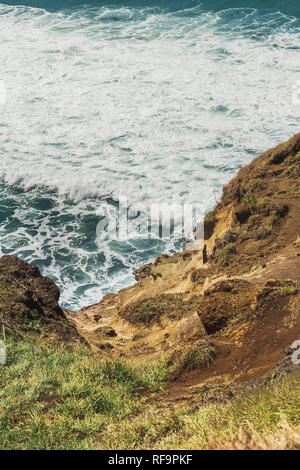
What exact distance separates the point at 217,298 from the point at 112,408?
94.5 inches

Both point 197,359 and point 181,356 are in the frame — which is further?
point 181,356

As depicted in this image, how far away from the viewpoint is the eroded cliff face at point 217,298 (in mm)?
5152

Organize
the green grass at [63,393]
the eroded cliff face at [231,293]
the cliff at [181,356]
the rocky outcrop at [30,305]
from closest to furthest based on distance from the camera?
the cliff at [181,356], the green grass at [63,393], the eroded cliff face at [231,293], the rocky outcrop at [30,305]

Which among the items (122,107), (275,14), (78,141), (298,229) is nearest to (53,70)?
(122,107)

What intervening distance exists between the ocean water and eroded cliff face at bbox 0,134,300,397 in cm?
237

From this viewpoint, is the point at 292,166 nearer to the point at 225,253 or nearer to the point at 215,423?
the point at 225,253

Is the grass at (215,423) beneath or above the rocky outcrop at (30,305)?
above

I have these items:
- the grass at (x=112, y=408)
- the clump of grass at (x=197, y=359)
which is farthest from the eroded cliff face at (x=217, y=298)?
the grass at (x=112, y=408)

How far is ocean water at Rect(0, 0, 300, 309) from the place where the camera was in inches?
559

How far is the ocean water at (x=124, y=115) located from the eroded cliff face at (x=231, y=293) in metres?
2.37

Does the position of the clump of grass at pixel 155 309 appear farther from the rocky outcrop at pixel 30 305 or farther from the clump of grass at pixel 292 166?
the clump of grass at pixel 292 166

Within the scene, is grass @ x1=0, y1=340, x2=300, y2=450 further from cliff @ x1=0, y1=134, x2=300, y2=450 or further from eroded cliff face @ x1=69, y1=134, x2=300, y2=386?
eroded cliff face @ x1=69, y1=134, x2=300, y2=386

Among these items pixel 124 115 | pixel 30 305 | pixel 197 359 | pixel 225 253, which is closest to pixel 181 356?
pixel 197 359

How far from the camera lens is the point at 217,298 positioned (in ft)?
20.7
